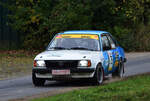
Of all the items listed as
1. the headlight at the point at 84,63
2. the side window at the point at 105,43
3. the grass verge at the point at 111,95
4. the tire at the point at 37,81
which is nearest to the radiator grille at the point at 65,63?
the headlight at the point at 84,63

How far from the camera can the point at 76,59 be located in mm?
15562

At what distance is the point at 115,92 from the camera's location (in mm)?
12906

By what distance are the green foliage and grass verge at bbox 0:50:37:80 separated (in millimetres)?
1655

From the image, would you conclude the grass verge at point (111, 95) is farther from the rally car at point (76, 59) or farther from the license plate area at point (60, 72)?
the license plate area at point (60, 72)

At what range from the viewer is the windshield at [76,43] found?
54.7 feet

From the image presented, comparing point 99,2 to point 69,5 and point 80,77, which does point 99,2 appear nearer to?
point 69,5

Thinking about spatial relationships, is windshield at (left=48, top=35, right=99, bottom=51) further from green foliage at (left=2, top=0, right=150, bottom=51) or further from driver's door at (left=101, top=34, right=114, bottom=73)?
green foliage at (left=2, top=0, right=150, bottom=51)

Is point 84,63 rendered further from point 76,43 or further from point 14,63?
point 14,63

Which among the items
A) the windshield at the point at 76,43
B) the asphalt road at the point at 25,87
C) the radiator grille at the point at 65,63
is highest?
the windshield at the point at 76,43

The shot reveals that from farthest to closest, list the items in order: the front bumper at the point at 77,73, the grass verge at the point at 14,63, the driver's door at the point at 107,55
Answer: the grass verge at the point at 14,63
the driver's door at the point at 107,55
the front bumper at the point at 77,73

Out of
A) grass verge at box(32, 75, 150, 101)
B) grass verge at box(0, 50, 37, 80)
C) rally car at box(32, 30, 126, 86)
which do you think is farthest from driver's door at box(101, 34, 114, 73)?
grass verge at box(0, 50, 37, 80)

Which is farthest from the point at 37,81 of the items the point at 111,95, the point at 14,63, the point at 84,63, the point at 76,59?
the point at 14,63

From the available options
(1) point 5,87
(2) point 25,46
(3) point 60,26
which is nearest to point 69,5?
(3) point 60,26

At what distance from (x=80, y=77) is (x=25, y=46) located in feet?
58.5
